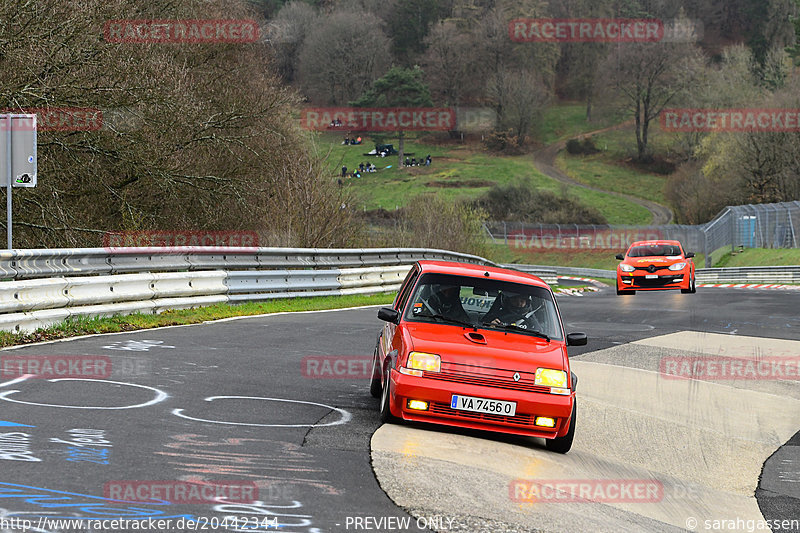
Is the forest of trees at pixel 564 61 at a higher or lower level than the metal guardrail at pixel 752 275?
higher

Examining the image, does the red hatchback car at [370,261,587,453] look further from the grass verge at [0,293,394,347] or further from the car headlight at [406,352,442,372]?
the grass verge at [0,293,394,347]

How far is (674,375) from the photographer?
14.0 meters

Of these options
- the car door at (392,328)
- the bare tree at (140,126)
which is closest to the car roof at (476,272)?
the car door at (392,328)

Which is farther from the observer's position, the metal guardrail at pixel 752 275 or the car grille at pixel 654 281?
the metal guardrail at pixel 752 275

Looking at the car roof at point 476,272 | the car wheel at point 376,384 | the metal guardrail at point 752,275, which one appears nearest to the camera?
the car roof at point 476,272

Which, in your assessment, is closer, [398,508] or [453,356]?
[398,508]

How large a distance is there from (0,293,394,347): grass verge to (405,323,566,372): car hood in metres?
5.72

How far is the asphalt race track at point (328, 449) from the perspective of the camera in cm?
582

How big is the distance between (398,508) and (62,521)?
1.95 meters

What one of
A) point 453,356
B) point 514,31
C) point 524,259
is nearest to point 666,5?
point 514,31

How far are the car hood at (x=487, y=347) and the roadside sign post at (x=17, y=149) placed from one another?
6653 millimetres

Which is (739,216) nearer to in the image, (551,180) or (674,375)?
(674,375)

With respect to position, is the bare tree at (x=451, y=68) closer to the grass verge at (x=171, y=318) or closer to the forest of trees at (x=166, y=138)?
the forest of trees at (x=166, y=138)

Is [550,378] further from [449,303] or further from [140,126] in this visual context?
[140,126]
